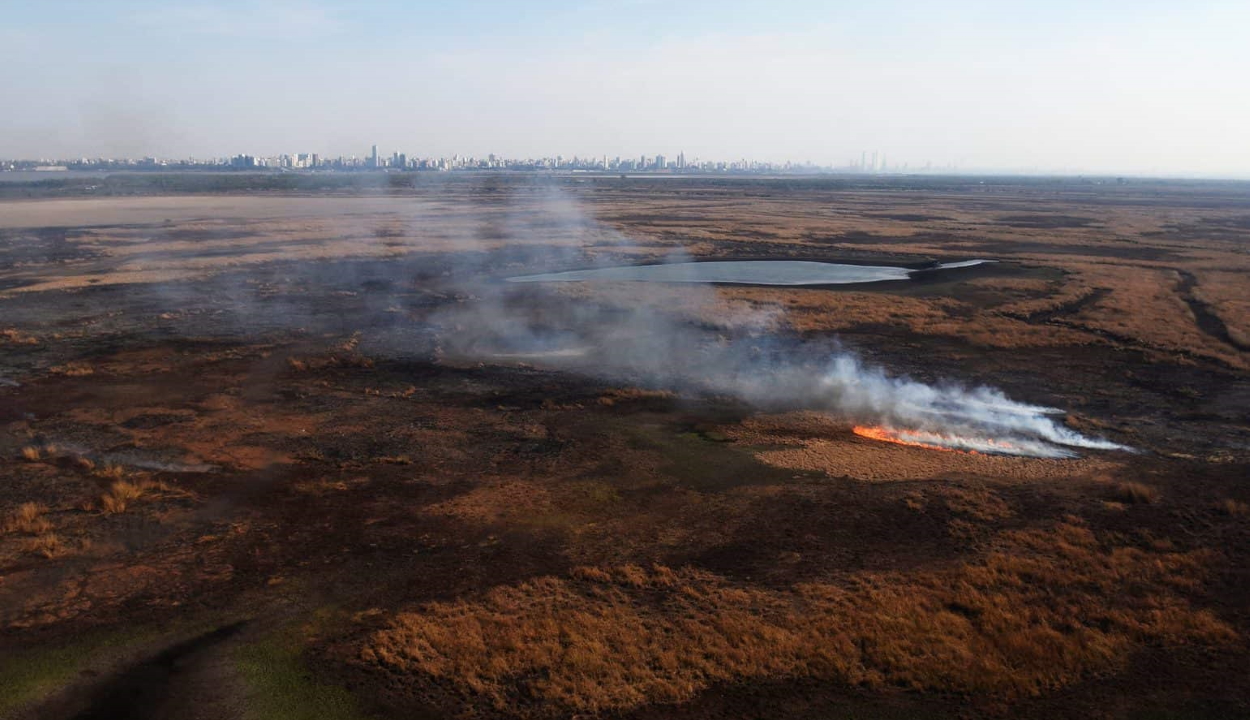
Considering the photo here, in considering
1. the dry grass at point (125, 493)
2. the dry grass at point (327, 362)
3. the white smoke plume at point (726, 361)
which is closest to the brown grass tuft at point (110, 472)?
the dry grass at point (125, 493)

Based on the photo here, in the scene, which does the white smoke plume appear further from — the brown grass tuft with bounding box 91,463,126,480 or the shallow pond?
the brown grass tuft with bounding box 91,463,126,480

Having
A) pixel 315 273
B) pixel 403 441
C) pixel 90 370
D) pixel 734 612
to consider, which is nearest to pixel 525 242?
pixel 315 273

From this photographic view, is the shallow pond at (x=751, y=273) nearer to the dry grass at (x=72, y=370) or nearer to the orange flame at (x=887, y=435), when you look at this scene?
the dry grass at (x=72, y=370)

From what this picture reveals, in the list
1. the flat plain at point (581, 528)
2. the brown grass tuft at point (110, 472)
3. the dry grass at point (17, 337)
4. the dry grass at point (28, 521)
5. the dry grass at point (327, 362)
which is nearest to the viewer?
the flat plain at point (581, 528)

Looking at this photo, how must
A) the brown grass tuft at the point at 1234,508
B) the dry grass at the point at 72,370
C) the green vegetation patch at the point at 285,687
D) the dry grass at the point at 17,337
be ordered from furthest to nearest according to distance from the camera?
the dry grass at the point at 17,337, the dry grass at the point at 72,370, the brown grass tuft at the point at 1234,508, the green vegetation patch at the point at 285,687

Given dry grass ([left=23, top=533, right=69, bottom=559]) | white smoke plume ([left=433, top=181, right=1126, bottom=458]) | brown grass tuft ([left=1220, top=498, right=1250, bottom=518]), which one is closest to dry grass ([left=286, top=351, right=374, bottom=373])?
white smoke plume ([left=433, top=181, right=1126, bottom=458])

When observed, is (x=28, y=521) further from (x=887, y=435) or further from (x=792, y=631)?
Result: (x=887, y=435)
